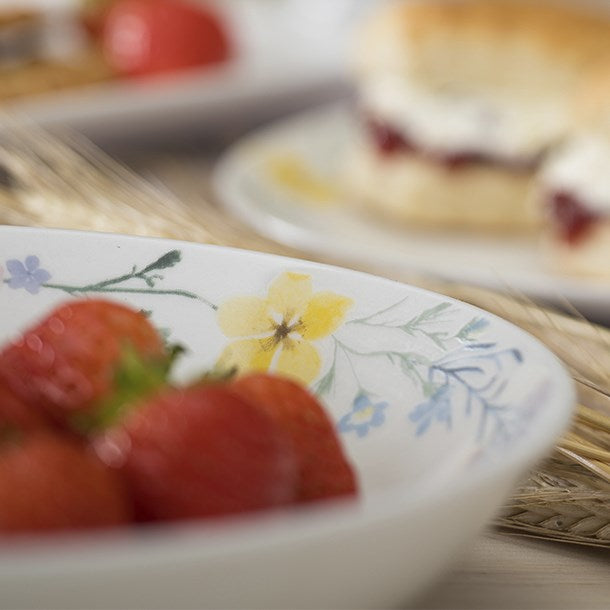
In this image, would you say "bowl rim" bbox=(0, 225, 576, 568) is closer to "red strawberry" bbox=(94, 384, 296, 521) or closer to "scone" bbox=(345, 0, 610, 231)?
"red strawberry" bbox=(94, 384, 296, 521)

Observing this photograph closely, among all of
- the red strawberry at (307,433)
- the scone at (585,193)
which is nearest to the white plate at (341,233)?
the scone at (585,193)

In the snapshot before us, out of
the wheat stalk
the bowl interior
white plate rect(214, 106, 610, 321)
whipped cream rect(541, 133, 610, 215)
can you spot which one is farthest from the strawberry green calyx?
whipped cream rect(541, 133, 610, 215)

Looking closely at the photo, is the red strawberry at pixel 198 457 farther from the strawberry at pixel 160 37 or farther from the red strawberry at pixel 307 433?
the strawberry at pixel 160 37

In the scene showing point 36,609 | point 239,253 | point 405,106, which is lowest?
point 36,609

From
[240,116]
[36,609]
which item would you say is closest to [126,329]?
[36,609]

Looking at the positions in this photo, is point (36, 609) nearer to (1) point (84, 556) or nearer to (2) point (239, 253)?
(1) point (84, 556)
